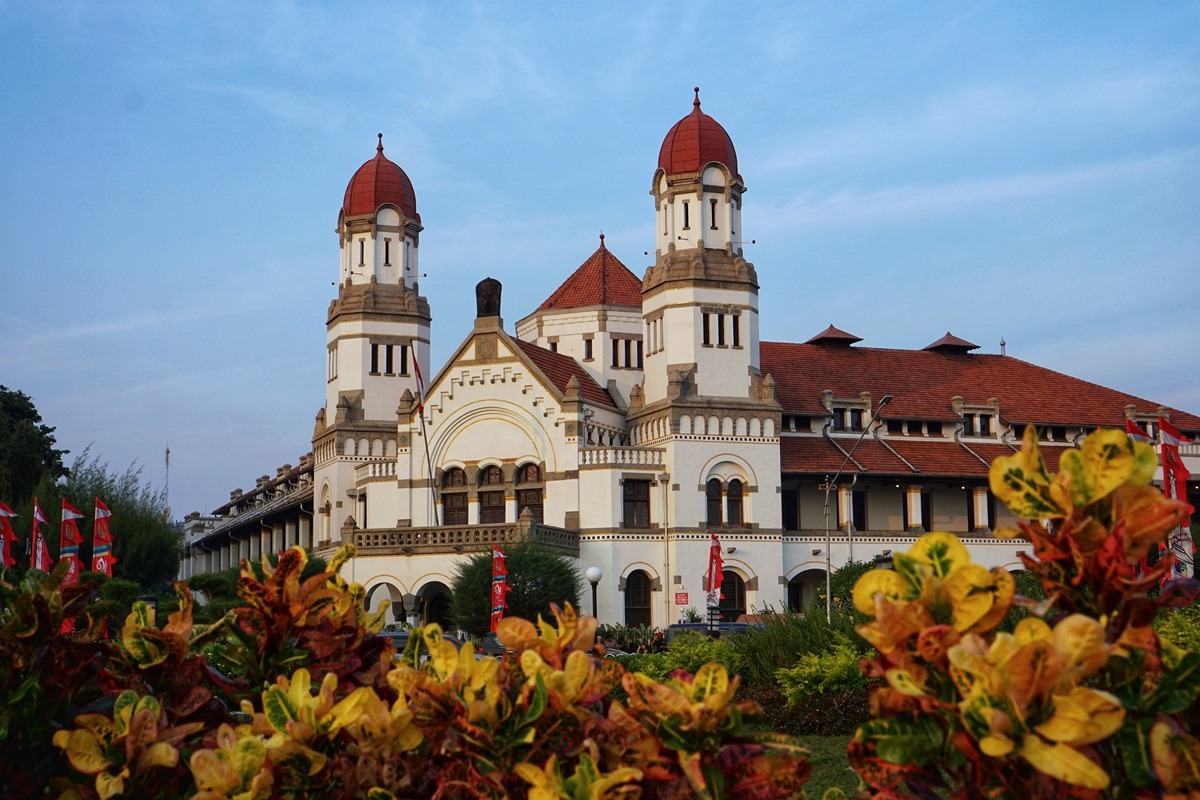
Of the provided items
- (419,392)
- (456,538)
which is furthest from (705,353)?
(419,392)

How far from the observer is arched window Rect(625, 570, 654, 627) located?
5219cm

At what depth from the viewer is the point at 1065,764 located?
3479 mm

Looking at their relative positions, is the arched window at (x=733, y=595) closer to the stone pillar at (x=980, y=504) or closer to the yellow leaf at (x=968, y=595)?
the stone pillar at (x=980, y=504)

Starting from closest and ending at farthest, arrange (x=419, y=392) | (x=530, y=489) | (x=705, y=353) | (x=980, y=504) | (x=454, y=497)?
(x=530, y=489) → (x=705, y=353) → (x=454, y=497) → (x=980, y=504) → (x=419, y=392)

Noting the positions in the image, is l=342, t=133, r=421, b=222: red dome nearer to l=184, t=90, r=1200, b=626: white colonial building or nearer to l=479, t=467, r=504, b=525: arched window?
l=184, t=90, r=1200, b=626: white colonial building

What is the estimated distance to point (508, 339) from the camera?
2172 inches

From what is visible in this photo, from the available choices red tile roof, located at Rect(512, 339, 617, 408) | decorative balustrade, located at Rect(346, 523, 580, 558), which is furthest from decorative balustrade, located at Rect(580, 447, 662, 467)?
decorative balustrade, located at Rect(346, 523, 580, 558)

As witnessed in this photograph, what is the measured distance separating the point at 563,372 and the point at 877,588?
174 ft

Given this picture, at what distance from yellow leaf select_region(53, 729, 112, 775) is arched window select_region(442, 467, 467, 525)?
164 feet

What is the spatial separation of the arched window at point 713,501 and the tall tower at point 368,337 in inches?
566

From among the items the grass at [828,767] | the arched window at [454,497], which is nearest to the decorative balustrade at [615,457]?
the arched window at [454,497]

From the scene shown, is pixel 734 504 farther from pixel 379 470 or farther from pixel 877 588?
pixel 877 588

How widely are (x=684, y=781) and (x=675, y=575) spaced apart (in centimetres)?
4794

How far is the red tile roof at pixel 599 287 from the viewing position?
63281 mm
